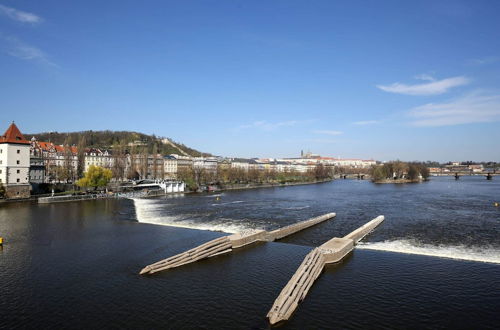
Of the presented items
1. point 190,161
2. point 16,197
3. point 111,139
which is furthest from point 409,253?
point 111,139

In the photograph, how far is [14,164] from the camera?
5838 centimetres

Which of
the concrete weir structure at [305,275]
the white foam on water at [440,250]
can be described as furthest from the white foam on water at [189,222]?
the white foam on water at [440,250]

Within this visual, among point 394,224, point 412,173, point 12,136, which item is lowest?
point 394,224

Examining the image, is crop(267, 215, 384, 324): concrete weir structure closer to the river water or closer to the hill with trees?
the river water

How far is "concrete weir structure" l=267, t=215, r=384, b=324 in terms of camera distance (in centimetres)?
1487

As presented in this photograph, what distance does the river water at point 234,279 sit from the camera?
1515cm

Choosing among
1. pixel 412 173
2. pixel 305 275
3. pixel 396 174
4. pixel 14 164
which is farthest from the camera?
pixel 396 174

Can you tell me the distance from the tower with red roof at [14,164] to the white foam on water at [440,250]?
2165 inches

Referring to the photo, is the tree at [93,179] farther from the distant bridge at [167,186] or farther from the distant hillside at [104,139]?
the distant hillside at [104,139]

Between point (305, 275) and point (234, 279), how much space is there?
4016mm

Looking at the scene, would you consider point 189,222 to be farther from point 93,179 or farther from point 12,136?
point 12,136

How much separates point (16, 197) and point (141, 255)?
43.9m

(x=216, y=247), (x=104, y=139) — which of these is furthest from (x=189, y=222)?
(x=104, y=139)

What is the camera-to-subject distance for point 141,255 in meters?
24.8
